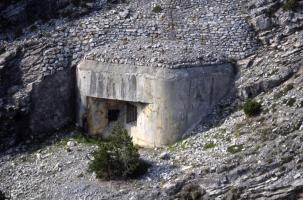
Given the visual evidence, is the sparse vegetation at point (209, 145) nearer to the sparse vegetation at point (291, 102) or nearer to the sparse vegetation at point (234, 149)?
the sparse vegetation at point (234, 149)

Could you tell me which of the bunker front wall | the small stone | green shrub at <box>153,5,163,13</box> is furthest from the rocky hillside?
the bunker front wall

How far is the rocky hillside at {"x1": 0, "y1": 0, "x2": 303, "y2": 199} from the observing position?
41281mm

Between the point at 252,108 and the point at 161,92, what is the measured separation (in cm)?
527

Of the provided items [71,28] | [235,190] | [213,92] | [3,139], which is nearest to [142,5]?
[71,28]

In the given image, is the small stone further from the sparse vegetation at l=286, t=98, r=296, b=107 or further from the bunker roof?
the sparse vegetation at l=286, t=98, r=296, b=107

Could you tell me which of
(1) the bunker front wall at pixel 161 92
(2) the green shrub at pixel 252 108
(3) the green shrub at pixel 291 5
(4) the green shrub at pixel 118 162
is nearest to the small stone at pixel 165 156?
(4) the green shrub at pixel 118 162

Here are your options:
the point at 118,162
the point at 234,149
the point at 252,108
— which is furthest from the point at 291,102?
the point at 118,162

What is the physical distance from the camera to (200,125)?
46469 millimetres

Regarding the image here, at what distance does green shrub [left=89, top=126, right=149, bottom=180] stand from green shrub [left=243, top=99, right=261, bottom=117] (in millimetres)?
6151

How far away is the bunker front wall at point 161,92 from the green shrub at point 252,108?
2.96 m

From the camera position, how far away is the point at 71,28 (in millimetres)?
50344

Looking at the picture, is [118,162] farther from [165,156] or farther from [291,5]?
[291,5]

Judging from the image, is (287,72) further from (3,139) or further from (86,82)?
(3,139)

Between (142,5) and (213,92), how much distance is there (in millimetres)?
7999
